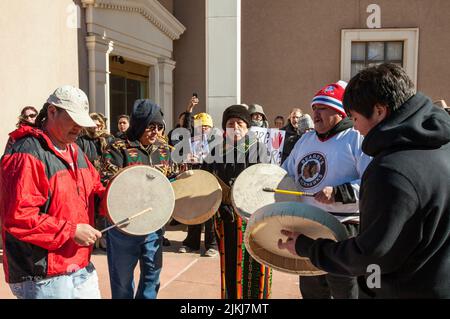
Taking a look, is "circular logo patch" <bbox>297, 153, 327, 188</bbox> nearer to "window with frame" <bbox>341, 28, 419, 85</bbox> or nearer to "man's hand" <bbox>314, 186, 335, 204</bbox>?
"man's hand" <bbox>314, 186, 335, 204</bbox>

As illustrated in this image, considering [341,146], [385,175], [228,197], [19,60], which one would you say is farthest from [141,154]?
[19,60]

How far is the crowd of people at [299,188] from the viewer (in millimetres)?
1412

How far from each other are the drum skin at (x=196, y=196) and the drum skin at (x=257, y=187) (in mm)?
258

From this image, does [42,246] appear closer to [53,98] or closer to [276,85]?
[53,98]

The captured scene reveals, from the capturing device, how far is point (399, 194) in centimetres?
136

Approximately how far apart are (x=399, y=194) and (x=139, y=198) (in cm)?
160

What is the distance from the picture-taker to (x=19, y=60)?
563cm

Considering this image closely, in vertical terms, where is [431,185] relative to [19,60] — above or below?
below

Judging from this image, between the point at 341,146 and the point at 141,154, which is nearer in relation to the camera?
the point at 341,146

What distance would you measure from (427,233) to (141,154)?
2252 millimetres

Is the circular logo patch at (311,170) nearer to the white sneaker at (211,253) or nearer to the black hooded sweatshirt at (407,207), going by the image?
the black hooded sweatshirt at (407,207)

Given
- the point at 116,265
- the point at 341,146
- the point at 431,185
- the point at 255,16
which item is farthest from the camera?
the point at 255,16

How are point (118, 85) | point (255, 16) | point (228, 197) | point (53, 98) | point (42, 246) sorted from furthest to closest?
point (255, 16), point (118, 85), point (228, 197), point (53, 98), point (42, 246)

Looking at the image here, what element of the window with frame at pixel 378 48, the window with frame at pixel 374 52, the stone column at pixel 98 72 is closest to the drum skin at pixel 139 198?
the stone column at pixel 98 72
